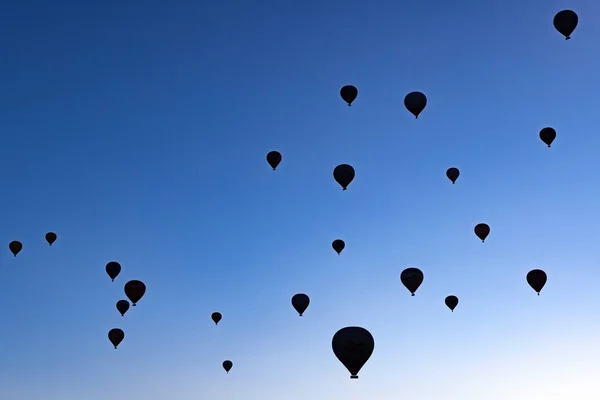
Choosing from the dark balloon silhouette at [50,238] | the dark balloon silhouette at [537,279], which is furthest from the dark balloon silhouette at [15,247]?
the dark balloon silhouette at [537,279]

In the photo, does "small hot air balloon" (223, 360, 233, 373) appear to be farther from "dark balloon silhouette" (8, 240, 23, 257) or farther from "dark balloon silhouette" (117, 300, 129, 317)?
"dark balloon silhouette" (8, 240, 23, 257)

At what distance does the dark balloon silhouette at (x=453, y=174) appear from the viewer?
40.8 m

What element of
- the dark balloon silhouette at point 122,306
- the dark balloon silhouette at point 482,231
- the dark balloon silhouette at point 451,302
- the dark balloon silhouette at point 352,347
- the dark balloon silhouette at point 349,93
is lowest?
the dark balloon silhouette at point 352,347

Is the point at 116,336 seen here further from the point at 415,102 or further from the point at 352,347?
Result: the point at 415,102

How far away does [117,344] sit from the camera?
44.0 meters

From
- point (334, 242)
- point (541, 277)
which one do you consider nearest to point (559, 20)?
point (541, 277)

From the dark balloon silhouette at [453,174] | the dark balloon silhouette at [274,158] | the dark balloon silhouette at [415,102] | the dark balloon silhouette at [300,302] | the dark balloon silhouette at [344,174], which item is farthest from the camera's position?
the dark balloon silhouette at [300,302]

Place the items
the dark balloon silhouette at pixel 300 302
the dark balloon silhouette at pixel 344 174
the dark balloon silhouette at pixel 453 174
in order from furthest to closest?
the dark balloon silhouette at pixel 300 302 → the dark balloon silhouette at pixel 453 174 → the dark balloon silhouette at pixel 344 174

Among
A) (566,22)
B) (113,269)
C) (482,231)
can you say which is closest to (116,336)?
(113,269)

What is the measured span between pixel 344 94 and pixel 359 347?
13468 millimetres

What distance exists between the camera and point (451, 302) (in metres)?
46.4

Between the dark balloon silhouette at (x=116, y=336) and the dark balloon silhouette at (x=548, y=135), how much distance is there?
1062 inches

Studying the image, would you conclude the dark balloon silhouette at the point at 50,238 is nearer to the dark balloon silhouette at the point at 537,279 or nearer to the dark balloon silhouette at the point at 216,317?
the dark balloon silhouette at the point at 216,317

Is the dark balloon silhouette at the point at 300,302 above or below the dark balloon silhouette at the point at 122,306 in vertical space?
below
